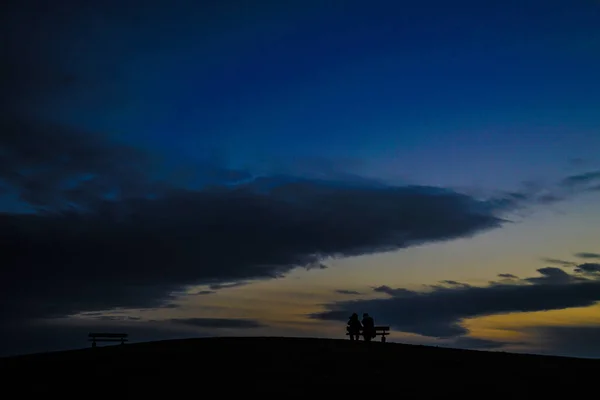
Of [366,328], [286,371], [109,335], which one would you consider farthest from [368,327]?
[109,335]

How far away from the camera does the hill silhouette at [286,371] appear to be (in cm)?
2186

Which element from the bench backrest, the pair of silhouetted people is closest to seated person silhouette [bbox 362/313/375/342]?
the pair of silhouetted people

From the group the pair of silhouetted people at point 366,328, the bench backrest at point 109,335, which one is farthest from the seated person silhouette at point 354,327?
the bench backrest at point 109,335

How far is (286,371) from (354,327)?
1339cm

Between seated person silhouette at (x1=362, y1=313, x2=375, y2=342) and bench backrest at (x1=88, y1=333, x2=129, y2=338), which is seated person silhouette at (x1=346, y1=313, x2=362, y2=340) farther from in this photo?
bench backrest at (x1=88, y1=333, x2=129, y2=338)

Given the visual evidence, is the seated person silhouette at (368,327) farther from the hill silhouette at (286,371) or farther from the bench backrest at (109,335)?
the bench backrest at (109,335)

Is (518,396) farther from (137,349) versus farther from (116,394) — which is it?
Answer: (137,349)

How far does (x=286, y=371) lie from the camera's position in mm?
24953

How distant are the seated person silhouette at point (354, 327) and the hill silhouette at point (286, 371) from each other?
4.58 meters

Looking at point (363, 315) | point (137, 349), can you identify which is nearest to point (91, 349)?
→ point (137, 349)

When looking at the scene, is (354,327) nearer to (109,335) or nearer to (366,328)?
(366,328)

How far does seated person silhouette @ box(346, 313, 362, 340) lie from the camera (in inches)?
1483

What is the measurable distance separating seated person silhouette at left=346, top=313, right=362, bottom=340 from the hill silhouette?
15.0 feet

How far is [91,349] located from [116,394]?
12438mm
